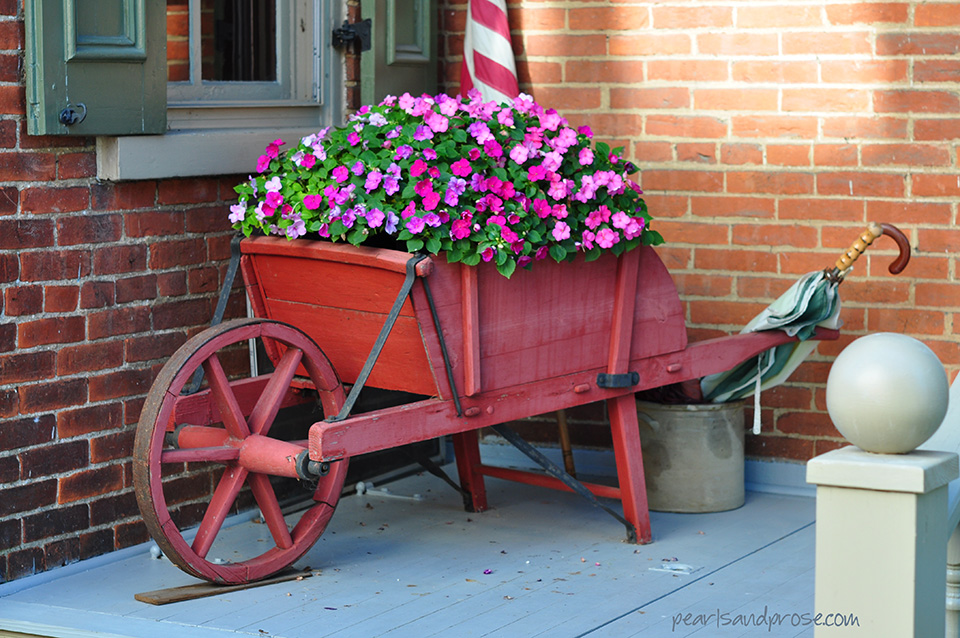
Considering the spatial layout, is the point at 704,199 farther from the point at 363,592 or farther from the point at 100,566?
the point at 100,566

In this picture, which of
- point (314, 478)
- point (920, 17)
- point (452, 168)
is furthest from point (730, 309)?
point (314, 478)

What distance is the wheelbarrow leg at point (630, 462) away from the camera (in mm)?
4078

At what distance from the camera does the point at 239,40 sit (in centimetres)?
438

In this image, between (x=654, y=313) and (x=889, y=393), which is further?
(x=654, y=313)

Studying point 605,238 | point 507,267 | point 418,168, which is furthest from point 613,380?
point 418,168

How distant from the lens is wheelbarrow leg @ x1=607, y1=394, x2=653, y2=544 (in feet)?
13.4

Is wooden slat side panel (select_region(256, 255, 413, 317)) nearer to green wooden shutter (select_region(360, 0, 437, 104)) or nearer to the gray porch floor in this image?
the gray porch floor

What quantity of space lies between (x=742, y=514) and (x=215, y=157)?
2133 millimetres

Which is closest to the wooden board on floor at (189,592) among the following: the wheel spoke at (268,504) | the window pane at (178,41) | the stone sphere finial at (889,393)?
the wheel spoke at (268,504)

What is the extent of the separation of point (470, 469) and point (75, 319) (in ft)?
4.80

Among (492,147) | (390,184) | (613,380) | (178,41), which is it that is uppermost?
(178,41)

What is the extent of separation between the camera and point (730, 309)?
4.86 m

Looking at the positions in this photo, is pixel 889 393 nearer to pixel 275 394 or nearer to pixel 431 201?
pixel 431 201

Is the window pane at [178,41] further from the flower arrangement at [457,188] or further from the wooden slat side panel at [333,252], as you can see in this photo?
the wooden slat side panel at [333,252]
